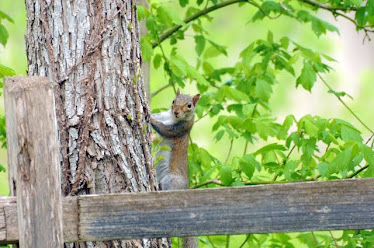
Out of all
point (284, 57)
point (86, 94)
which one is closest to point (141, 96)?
point (86, 94)

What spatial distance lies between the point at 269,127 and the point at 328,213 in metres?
1.86

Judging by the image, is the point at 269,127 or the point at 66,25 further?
the point at 269,127

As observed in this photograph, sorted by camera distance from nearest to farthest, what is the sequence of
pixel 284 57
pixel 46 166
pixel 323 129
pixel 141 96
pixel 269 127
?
pixel 46 166
pixel 141 96
pixel 323 129
pixel 269 127
pixel 284 57

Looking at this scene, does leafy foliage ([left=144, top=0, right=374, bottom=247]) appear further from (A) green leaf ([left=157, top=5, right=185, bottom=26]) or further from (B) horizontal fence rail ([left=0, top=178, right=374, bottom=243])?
(B) horizontal fence rail ([left=0, top=178, right=374, bottom=243])

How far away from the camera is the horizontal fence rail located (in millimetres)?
1921

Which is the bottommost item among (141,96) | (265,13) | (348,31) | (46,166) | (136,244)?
(136,244)

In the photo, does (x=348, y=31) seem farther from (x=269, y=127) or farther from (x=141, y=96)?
(x=141, y=96)

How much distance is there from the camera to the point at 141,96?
8.74 feet

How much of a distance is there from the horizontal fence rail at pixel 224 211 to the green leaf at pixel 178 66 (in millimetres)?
1931

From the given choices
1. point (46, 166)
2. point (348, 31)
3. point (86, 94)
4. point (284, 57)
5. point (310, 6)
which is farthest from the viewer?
point (348, 31)

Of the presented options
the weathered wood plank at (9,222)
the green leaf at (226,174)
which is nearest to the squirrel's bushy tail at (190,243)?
the green leaf at (226,174)

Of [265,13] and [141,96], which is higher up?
[265,13]

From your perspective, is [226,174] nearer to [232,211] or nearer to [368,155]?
[368,155]

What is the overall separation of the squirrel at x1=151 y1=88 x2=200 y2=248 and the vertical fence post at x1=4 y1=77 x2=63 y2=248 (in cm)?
266
